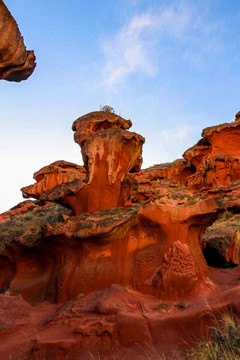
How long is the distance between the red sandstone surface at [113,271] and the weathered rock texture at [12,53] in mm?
3313

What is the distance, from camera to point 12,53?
2.94 metres

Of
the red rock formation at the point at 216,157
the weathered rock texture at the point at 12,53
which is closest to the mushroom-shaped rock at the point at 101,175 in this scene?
the weathered rock texture at the point at 12,53

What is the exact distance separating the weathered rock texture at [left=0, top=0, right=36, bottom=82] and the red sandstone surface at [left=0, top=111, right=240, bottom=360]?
10.9 feet

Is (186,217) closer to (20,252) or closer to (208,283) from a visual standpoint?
(208,283)

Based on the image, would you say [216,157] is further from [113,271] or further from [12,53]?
[12,53]

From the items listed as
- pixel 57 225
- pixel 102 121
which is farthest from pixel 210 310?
pixel 102 121

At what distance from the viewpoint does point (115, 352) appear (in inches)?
130

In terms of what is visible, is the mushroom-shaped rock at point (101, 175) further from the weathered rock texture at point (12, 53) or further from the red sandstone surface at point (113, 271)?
the weathered rock texture at point (12, 53)

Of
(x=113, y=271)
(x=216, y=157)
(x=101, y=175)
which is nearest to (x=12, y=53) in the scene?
(x=113, y=271)

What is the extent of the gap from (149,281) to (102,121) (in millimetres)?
6287

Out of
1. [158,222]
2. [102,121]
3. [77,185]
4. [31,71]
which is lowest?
[158,222]

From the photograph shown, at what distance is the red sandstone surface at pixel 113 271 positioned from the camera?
3.49 m

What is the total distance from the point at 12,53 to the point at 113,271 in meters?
4.42

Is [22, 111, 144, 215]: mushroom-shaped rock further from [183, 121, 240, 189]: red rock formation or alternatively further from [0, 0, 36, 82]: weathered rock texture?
[183, 121, 240, 189]: red rock formation
